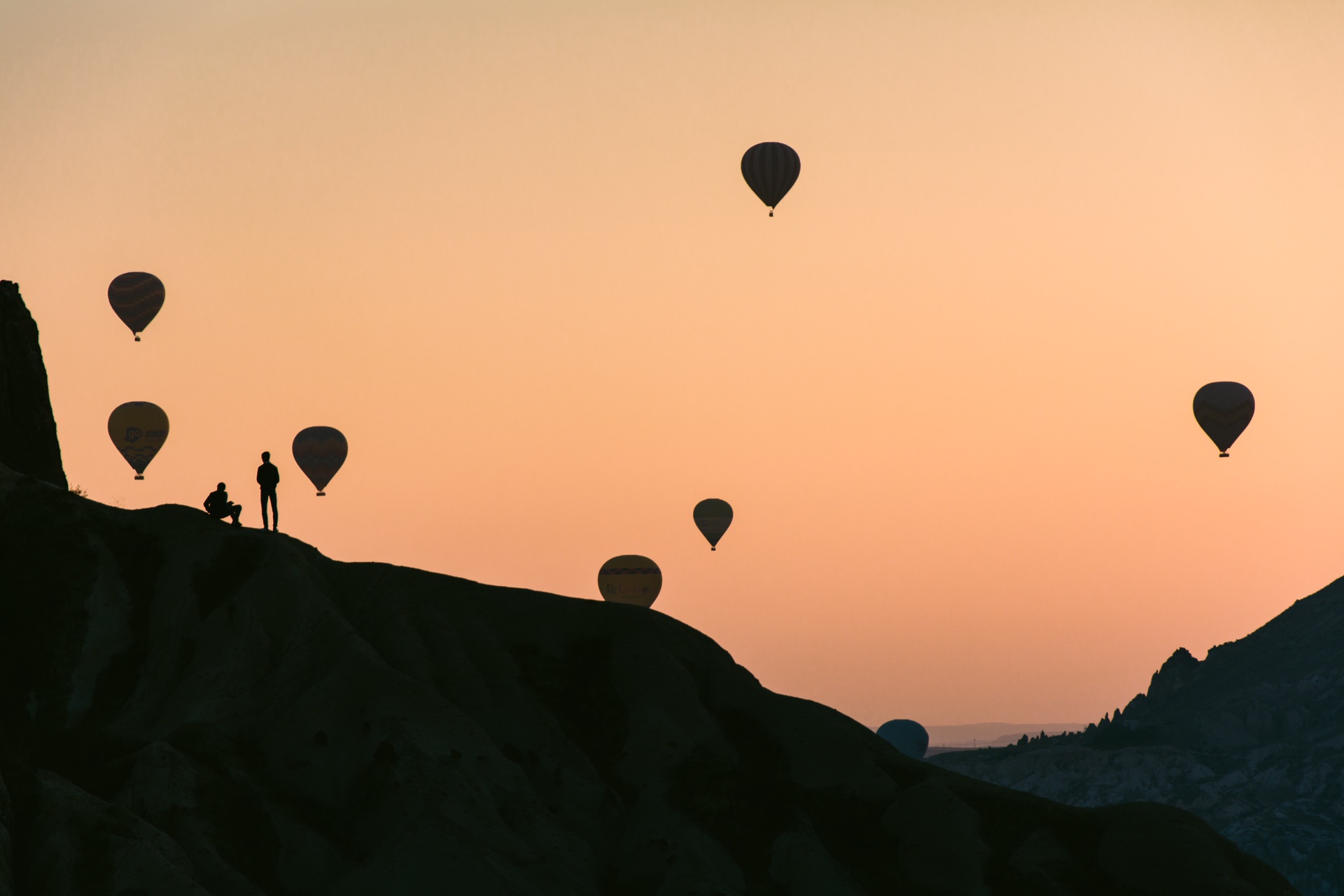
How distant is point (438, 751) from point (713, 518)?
227ft

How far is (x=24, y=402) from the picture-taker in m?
90.8

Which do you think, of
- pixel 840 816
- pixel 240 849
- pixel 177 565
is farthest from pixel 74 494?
pixel 840 816

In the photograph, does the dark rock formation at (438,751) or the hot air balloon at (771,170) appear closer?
the dark rock formation at (438,751)

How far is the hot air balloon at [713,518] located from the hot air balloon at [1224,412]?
121 feet

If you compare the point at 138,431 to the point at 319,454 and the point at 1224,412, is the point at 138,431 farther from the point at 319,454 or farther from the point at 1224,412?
the point at 1224,412

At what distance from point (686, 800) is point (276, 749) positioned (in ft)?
59.0

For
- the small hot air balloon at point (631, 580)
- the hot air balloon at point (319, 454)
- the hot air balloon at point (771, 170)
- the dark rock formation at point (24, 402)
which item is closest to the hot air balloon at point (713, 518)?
the small hot air balloon at point (631, 580)

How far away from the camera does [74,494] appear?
81.8 metres

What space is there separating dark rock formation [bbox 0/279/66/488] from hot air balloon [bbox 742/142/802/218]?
153ft

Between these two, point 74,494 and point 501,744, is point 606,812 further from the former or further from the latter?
point 74,494

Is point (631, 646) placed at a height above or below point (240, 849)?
above

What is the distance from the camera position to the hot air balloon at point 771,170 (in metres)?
117

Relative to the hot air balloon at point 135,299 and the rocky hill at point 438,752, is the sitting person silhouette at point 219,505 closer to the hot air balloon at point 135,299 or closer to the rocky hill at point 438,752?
the rocky hill at point 438,752

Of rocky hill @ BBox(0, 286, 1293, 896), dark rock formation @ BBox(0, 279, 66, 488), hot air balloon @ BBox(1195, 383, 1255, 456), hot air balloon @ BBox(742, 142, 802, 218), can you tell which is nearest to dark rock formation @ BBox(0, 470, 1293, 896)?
rocky hill @ BBox(0, 286, 1293, 896)
